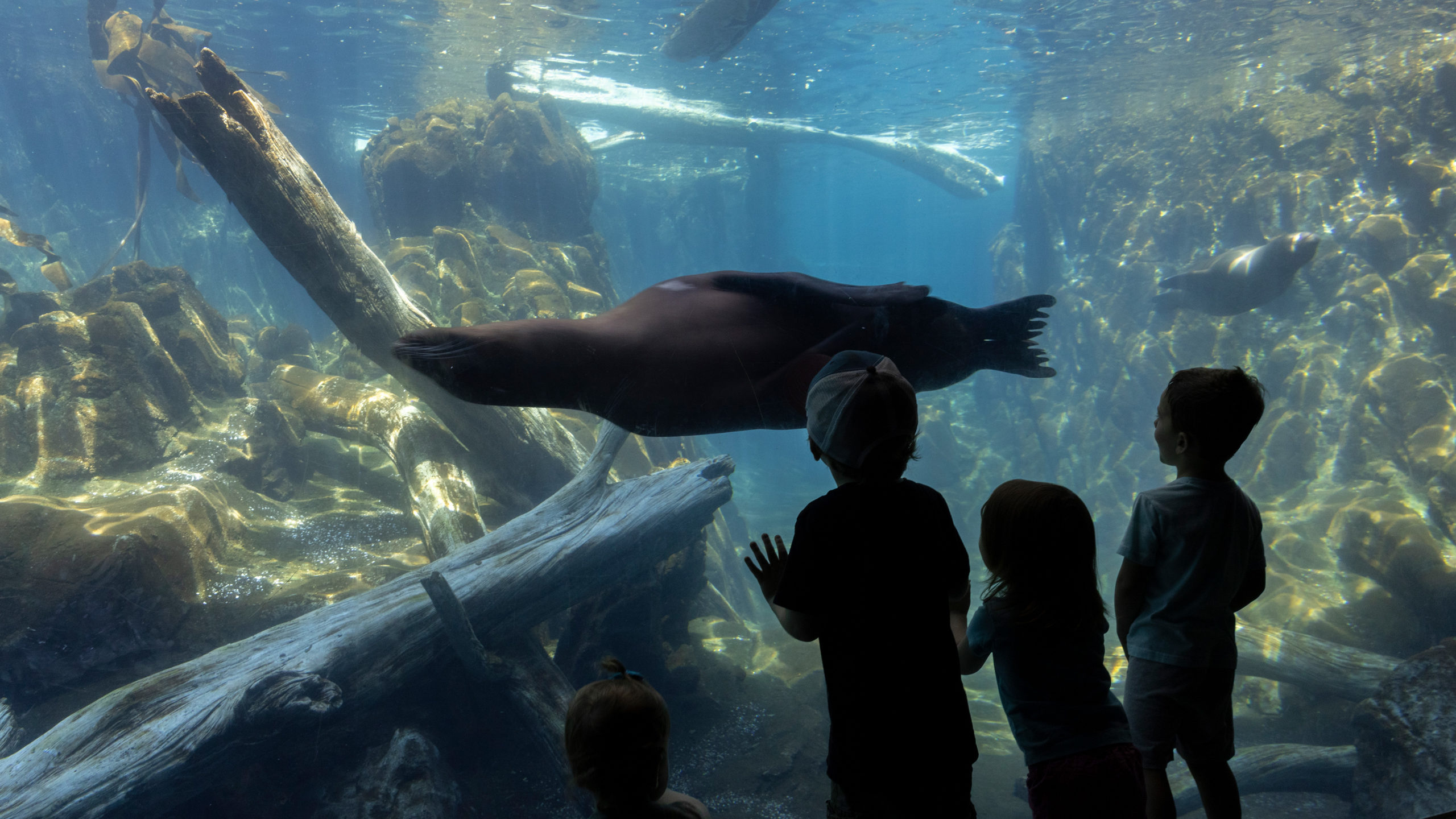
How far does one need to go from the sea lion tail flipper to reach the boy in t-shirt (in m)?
0.66

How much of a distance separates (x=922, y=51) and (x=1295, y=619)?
58.2ft

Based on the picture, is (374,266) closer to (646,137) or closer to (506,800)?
(506,800)

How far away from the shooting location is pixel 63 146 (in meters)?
24.6

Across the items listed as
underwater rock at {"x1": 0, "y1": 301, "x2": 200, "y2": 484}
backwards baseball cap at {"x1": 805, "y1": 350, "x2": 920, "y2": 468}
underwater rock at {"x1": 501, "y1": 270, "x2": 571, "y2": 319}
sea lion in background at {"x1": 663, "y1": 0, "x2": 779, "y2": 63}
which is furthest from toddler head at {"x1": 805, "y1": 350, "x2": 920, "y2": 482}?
sea lion in background at {"x1": 663, "y1": 0, "x2": 779, "y2": 63}

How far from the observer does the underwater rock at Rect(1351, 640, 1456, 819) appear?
4562 millimetres

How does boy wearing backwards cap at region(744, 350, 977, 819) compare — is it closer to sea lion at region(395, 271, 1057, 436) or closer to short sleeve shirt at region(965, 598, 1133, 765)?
sea lion at region(395, 271, 1057, 436)

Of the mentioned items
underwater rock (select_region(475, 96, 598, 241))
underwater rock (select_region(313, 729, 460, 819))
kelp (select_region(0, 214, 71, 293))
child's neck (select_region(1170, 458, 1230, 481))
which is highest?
underwater rock (select_region(475, 96, 598, 241))

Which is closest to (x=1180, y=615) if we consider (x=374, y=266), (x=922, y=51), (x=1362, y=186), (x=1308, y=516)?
(x=374, y=266)

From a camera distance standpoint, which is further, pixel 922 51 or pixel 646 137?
pixel 646 137

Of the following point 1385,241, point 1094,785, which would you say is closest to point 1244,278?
point 1385,241

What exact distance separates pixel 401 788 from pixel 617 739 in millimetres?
4116

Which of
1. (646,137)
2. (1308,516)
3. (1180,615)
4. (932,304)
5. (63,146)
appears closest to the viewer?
(932,304)

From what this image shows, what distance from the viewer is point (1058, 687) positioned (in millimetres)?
1721

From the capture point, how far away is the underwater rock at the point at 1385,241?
1086 cm
